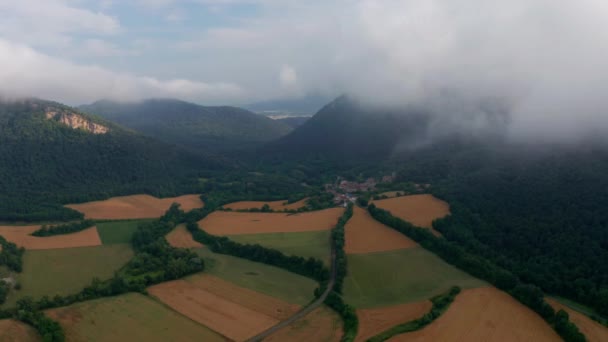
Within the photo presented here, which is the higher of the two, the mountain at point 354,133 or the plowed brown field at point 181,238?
the mountain at point 354,133

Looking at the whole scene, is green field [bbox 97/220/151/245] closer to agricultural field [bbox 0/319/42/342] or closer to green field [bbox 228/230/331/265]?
green field [bbox 228/230/331/265]

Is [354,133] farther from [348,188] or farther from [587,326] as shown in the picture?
[587,326]

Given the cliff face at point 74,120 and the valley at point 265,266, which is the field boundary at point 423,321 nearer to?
the valley at point 265,266

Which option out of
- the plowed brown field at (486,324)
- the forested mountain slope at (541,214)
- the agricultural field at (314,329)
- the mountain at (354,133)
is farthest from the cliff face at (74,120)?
the plowed brown field at (486,324)

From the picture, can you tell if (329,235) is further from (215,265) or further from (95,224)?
(95,224)

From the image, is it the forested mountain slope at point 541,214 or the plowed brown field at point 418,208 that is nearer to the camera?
the forested mountain slope at point 541,214

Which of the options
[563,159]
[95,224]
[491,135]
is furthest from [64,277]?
[491,135]

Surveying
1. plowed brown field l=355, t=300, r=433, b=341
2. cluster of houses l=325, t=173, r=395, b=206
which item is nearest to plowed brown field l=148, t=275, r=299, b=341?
plowed brown field l=355, t=300, r=433, b=341
